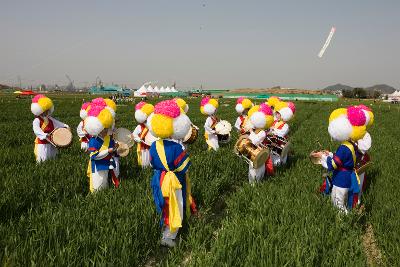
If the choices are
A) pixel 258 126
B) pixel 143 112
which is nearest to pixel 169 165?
pixel 258 126

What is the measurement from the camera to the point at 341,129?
15.2 ft

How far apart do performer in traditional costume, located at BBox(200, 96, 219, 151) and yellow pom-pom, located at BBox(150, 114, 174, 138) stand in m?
4.68

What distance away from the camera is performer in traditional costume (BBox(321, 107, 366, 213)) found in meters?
4.61

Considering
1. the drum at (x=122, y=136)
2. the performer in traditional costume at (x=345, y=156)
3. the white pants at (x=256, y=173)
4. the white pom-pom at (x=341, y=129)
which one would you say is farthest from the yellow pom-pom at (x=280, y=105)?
the drum at (x=122, y=136)

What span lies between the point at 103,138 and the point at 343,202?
391cm

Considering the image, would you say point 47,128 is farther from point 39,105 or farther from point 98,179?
point 98,179

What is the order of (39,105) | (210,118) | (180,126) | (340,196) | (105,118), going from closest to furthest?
(180,126), (340,196), (105,118), (39,105), (210,118)

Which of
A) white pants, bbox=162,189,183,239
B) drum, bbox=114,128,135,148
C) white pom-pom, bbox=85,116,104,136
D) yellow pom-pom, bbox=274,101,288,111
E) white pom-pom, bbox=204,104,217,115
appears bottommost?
white pants, bbox=162,189,183,239

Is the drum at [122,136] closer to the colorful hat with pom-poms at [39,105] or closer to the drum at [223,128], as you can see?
the colorful hat with pom-poms at [39,105]

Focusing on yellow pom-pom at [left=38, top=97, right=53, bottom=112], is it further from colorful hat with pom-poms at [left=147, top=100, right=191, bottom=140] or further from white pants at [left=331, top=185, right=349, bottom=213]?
white pants at [left=331, top=185, right=349, bottom=213]

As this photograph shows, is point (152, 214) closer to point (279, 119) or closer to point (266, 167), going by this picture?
point (266, 167)

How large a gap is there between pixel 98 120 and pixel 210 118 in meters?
4.23

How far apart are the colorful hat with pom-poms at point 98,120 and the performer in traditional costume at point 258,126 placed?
2.48 metres

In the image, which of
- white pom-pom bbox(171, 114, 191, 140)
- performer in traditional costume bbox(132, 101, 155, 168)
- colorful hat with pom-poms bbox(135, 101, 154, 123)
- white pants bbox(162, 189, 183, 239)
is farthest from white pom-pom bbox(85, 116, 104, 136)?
colorful hat with pom-poms bbox(135, 101, 154, 123)
